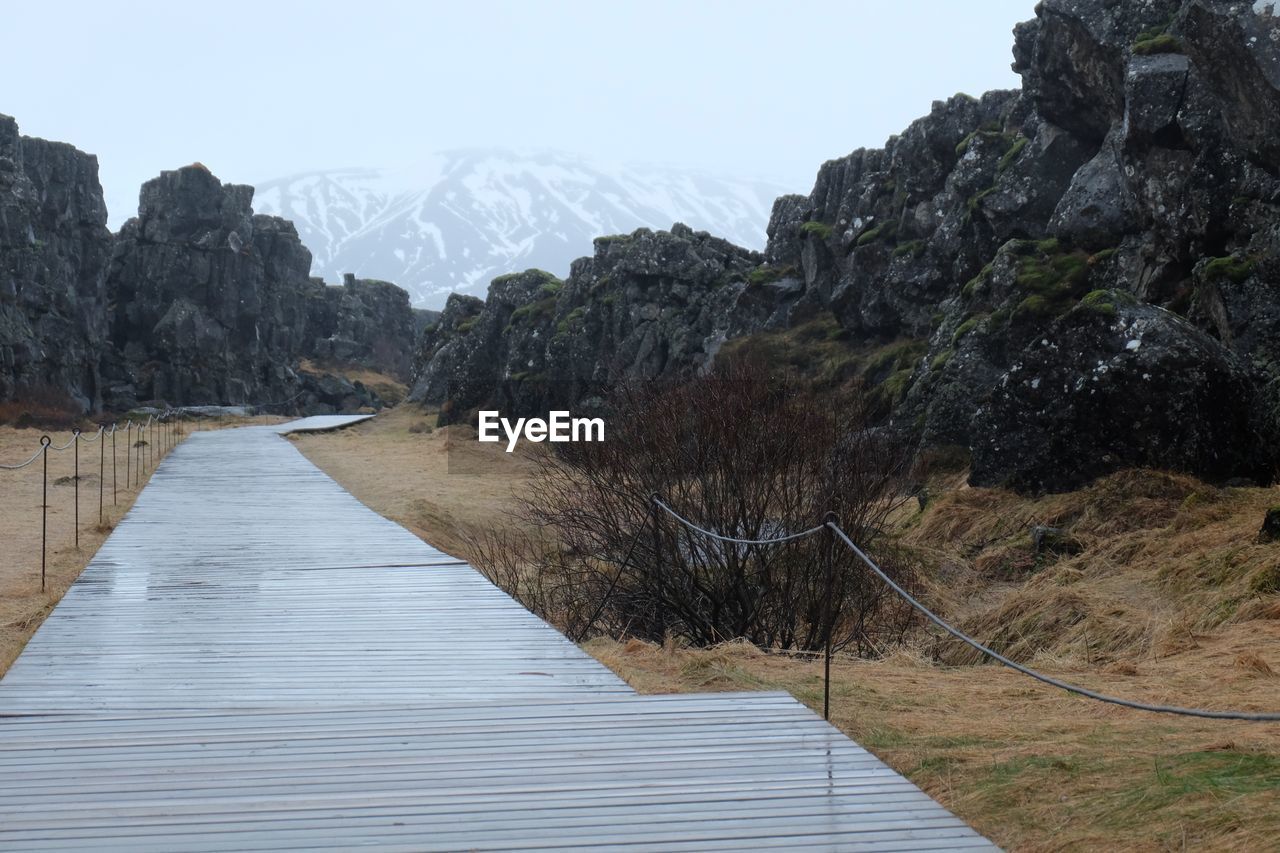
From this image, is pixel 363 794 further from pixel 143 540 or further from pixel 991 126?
pixel 991 126

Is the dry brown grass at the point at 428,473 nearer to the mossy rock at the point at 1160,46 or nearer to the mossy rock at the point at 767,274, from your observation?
the mossy rock at the point at 767,274

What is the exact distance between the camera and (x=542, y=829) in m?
4.47

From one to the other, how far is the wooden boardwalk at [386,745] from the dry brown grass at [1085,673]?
0.48 metres

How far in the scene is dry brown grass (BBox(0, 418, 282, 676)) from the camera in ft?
35.0

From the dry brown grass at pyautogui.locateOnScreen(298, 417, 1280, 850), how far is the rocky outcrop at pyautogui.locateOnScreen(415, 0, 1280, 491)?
1.00m

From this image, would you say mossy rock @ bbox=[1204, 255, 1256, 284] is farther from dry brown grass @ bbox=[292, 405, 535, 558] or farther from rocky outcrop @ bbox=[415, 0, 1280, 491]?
dry brown grass @ bbox=[292, 405, 535, 558]

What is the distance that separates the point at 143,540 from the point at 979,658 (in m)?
9.34

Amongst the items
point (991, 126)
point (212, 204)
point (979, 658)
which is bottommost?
point (979, 658)

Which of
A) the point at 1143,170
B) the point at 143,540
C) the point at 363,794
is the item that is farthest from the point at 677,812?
the point at 1143,170

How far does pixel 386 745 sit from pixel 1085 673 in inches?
184

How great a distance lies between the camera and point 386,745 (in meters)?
5.64

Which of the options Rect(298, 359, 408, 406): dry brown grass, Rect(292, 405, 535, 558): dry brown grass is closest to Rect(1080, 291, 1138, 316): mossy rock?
Rect(292, 405, 535, 558): dry brown grass

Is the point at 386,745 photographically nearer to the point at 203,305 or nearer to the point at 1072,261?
the point at 1072,261

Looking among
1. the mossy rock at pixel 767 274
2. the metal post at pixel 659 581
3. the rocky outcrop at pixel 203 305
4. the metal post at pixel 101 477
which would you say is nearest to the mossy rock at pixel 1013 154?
the mossy rock at pixel 767 274
